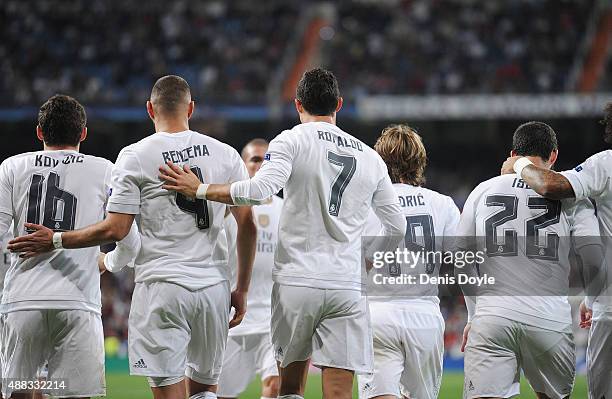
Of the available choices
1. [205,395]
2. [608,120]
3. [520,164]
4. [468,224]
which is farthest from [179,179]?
[608,120]

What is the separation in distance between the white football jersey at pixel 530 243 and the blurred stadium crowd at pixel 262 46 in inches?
764

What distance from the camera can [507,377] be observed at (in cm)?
577

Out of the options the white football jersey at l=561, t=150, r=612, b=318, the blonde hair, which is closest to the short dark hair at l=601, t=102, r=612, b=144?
the white football jersey at l=561, t=150, r=612, b=318

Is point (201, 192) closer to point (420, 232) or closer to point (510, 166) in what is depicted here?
point (420, 232)

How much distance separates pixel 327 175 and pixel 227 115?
19704 millimetres

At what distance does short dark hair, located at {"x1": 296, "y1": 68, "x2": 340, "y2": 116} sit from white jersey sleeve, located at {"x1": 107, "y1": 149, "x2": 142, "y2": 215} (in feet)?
3.89

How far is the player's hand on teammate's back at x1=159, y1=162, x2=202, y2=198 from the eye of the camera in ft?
17.6

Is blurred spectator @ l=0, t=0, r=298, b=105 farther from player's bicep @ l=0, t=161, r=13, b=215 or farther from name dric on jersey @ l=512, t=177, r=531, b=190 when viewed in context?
name dric on jersey @ l=512, t=177, r=531, b=190

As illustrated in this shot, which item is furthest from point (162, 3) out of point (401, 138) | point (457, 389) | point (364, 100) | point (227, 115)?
point (401, 138)

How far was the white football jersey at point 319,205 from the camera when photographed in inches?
213

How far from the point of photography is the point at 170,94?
221 inches

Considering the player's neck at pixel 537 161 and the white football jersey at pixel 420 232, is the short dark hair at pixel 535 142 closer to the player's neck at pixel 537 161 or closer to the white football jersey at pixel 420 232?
the player's neck at pixel 537 161

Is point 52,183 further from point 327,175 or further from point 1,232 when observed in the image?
point 327,175

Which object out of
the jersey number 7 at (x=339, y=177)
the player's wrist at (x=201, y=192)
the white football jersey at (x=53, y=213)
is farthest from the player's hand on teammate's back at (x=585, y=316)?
the white football jersey at (x=53, y=213)
